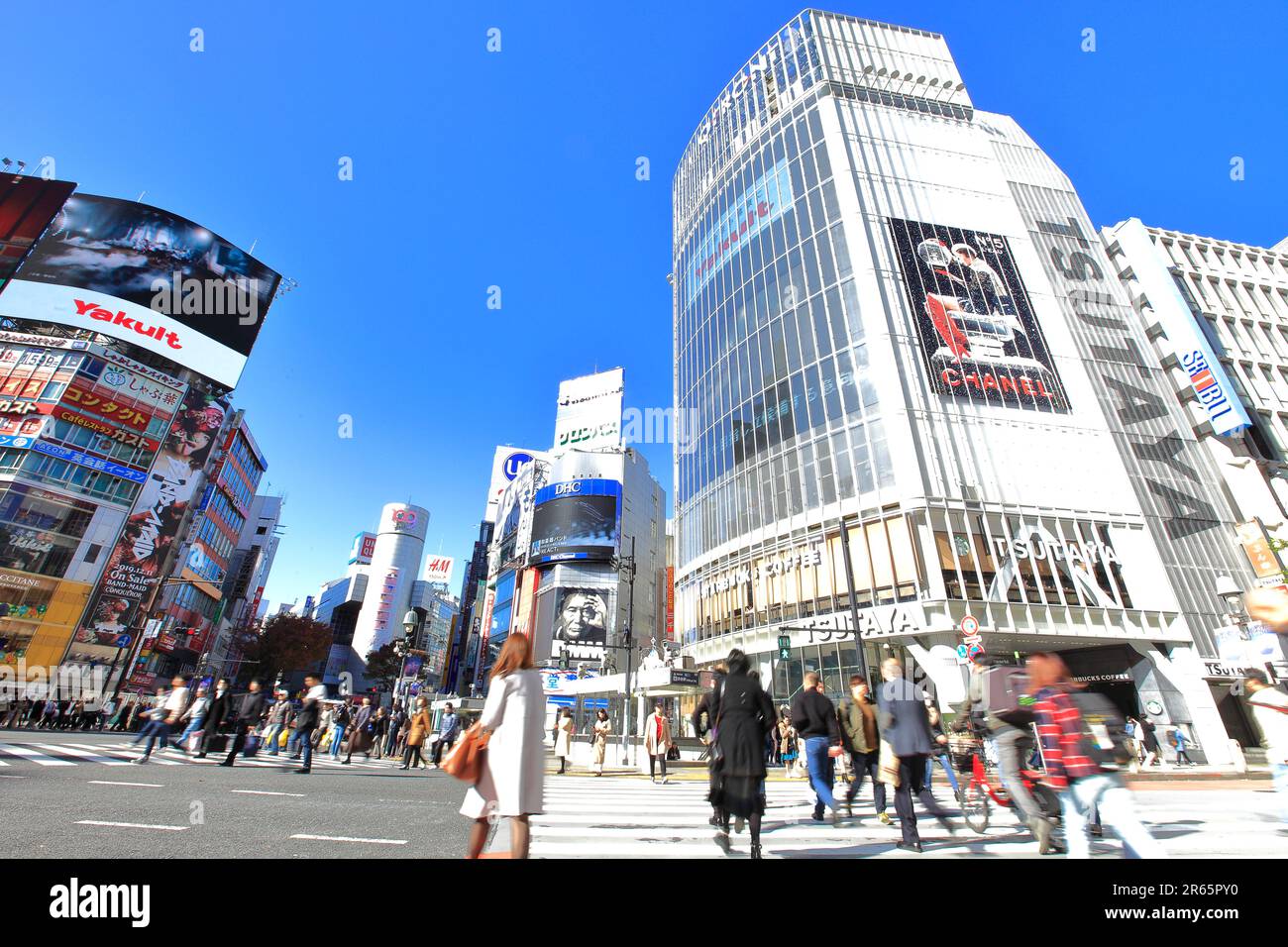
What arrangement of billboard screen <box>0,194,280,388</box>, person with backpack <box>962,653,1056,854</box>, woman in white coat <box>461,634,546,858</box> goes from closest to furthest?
woman in white coat <box>461,634,546,858</box>
person with backpack <box>962,653,1056,854</box>
billboard screen <box>0,194,280,388</box>

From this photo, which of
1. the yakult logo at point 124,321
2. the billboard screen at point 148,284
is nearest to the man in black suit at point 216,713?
the billboard screen at point 148,284

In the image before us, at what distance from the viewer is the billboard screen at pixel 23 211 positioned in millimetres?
36344

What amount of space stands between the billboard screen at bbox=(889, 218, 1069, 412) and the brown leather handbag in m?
31.6

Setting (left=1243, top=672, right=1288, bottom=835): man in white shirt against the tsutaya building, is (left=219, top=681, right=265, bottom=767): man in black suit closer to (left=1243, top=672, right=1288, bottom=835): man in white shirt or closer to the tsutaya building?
(left=1243, top=672, right=1288, bottom=835): man in white shirt

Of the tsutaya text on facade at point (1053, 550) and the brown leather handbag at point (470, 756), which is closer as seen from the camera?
the brown leather handbag at point (470, 756)

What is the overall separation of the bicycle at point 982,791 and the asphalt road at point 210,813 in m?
5.68

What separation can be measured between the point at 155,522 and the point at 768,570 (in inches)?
1681

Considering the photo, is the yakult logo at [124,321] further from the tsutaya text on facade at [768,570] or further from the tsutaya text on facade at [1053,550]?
the tsutaya text on facade at [1053,550]

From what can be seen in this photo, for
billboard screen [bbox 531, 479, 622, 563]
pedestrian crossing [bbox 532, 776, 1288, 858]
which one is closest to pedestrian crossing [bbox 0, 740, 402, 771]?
pedestrian crossing [bbox 532, 776, 1288, 858]

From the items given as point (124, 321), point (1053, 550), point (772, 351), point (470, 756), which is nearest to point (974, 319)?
point (772, 351)

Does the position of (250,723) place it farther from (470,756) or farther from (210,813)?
(470,756)

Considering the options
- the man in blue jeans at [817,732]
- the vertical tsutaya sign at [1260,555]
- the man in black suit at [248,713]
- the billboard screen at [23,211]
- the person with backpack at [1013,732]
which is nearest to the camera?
the person with backpack at [1013,732]

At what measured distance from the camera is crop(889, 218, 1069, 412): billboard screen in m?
30.4
